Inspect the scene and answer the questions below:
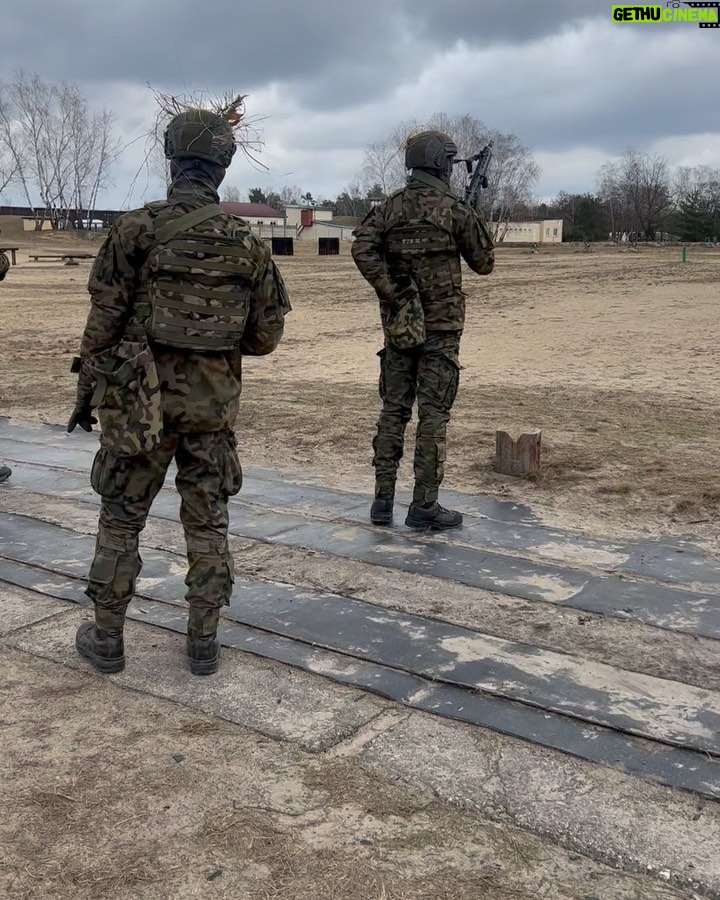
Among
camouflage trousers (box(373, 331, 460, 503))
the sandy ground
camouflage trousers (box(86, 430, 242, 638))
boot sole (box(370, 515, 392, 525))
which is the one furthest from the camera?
boot sole (box(370, 515, 392, 525))

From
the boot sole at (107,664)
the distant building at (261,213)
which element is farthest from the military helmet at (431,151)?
the distant building at (261,213)

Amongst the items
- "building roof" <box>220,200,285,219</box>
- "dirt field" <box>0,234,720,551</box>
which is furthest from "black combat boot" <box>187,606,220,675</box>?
"building roof" <box>220,200,285,219</box>

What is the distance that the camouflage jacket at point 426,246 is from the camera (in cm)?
506

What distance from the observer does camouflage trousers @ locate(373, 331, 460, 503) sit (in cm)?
528

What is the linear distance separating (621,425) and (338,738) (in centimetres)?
605

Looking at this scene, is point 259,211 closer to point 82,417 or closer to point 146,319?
point 82,417

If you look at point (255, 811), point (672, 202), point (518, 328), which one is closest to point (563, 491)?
point (255, 811)

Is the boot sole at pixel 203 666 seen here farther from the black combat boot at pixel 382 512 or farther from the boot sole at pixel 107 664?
the black combat boot at pixel 382 512

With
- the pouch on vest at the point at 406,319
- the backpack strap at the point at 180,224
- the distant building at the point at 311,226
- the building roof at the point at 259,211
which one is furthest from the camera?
the building roof at the point at 259,211

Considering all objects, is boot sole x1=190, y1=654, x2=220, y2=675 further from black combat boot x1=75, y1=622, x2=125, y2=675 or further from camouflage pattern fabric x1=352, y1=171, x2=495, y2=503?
camouflage pattern fabric x1=352, y1=171, x2=495, y2=503

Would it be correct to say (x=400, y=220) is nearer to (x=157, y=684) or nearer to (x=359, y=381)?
(x=157, y=684)

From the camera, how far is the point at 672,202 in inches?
2960

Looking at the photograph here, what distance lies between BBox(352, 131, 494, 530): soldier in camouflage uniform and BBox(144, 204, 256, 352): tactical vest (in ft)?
6.20

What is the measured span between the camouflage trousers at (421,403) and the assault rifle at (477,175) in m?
0.88
